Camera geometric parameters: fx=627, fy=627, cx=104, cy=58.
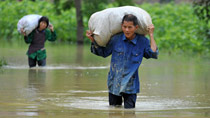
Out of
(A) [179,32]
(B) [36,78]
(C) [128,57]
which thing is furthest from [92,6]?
(C) [128,57]

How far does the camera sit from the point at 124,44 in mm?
8414

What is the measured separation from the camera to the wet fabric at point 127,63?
830cm

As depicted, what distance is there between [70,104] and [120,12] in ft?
5.05

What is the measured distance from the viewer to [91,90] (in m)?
10.9

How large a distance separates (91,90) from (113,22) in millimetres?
2610

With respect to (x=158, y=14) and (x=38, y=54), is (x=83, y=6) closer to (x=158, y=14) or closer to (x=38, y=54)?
(x=158, y=14)

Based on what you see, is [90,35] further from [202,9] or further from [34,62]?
[202,9]

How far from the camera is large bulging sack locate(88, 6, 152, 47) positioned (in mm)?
8406

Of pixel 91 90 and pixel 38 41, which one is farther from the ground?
pixel 38 41

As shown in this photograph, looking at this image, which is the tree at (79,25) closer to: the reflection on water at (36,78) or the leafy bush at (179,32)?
the leafy bush at (179,32)

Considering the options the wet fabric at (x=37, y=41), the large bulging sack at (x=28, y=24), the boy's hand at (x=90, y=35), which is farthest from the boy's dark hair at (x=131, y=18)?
the wet fabric at (x=37, y=41)

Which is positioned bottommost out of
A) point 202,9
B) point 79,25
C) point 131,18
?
point 79,25

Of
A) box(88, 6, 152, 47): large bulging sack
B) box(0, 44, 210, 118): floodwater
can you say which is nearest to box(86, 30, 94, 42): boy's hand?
box(88, 6, 152, 47): large bulging sack

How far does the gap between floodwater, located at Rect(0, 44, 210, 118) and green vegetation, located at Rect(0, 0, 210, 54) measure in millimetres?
5711
